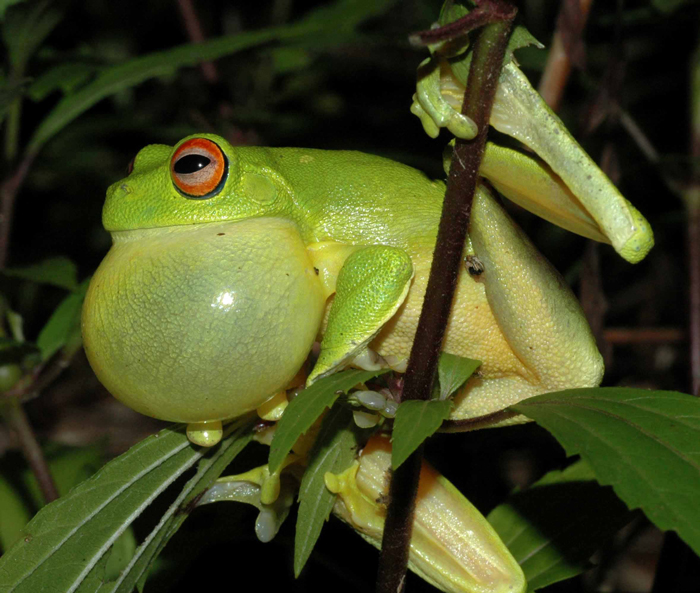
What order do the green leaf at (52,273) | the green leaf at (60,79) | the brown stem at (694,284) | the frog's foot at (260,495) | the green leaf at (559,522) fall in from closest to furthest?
the frog's foot at (260,495) → the green leaf at (559,522) → the green leaf at (52,273) → the green leaf at (60,79) → the brown stem at (694,284)

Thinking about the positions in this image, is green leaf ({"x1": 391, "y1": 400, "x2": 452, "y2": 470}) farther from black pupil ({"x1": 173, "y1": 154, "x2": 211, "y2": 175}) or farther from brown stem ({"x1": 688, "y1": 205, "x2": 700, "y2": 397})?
brown stem ({"x1": 688, "y1": 205, "x2": 700, "y2": 397})

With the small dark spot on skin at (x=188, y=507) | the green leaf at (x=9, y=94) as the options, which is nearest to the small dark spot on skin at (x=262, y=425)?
the small dark spot on skin at (x=188, y=507)

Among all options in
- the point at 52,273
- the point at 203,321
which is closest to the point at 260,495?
the point at 203,321

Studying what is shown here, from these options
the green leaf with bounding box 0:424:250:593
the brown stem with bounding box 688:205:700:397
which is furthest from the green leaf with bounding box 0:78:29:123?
the brown stem with bounding box 688:205:700:397

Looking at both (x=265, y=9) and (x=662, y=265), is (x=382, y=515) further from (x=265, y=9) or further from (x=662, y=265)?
(x=265, y=9)

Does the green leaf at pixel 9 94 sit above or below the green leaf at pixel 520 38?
above

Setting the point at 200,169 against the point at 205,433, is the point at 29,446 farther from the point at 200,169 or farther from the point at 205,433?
the point at 200,169

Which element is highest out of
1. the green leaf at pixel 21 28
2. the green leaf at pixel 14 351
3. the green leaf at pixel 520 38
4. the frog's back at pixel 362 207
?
the green leaf at pixel 21 28

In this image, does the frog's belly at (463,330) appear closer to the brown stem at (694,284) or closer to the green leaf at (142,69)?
the green leaf at (142,69)
